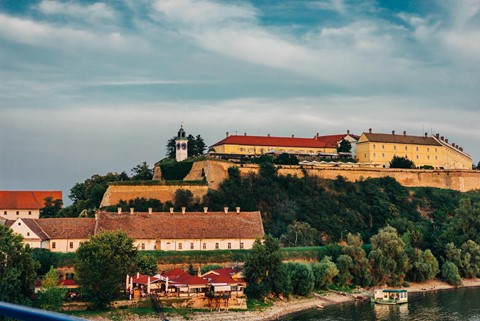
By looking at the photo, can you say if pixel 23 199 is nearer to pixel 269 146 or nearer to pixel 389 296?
pixel 269 146

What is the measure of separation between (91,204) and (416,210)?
34.9 metres

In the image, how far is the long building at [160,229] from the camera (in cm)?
4391

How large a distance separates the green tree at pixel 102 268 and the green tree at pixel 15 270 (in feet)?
10.4

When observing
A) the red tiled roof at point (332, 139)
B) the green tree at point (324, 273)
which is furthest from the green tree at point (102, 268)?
the red tiled roof at point (332, 139)

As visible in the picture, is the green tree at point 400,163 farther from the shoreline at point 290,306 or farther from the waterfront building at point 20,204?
the waterfront building at point 20,204

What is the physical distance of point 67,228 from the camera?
146 ft

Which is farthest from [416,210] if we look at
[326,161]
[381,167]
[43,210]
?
[43,210]

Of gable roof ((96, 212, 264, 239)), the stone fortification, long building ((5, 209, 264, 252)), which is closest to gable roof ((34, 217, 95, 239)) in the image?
long building ((5, 209, 264, 252))

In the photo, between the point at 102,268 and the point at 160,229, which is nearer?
the point at 102,268

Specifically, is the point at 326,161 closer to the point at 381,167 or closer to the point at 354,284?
the point at 381,167

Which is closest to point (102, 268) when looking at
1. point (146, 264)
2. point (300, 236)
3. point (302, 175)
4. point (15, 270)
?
point (15, 270)

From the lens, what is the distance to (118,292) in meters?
36.1

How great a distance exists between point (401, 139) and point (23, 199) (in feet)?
158

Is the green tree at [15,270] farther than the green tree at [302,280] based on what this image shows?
No
